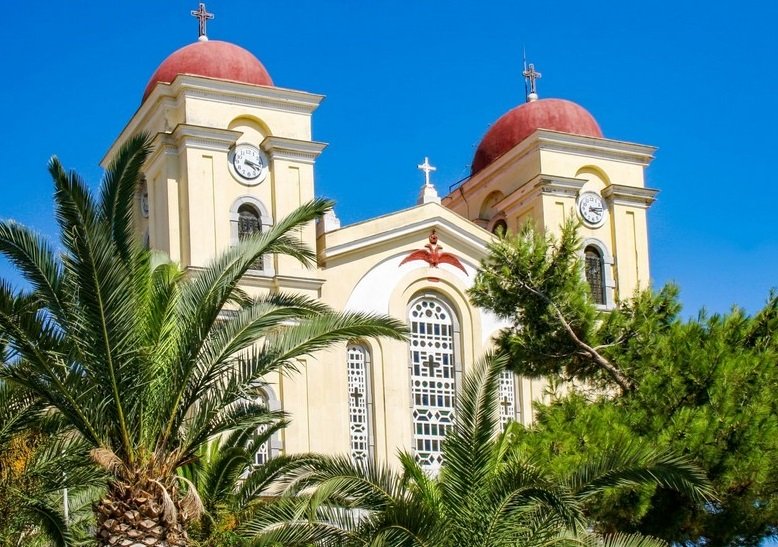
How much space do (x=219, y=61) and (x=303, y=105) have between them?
207cm

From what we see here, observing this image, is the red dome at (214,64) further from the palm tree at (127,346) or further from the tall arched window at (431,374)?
the palm tree at (127,346)

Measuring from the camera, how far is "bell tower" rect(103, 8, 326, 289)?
107 ft

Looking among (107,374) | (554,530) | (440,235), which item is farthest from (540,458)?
(440,235)

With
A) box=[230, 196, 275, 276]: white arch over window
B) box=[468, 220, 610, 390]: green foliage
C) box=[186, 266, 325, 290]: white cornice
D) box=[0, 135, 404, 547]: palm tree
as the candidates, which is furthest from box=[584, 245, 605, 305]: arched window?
box=[0, 135, 404, 547]: palm tree

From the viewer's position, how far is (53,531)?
20.3 meters

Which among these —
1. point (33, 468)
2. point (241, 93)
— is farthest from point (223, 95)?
point (33, 468)

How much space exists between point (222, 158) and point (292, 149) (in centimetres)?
159

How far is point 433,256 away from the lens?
3481 centimetres

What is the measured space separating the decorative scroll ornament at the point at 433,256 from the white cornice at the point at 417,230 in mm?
284

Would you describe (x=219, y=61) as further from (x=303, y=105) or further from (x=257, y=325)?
(x=257, y=325)

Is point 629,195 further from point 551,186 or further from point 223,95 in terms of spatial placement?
point 223,95

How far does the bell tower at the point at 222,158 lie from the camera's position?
32.6 meters

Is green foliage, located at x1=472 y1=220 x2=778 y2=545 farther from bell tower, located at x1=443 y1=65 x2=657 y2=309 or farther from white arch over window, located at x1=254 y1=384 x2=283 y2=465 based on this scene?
bell tower, located at x1=443 y1=65 x2=657 y2=309

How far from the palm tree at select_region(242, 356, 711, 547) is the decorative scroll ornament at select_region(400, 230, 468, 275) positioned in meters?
14.6
